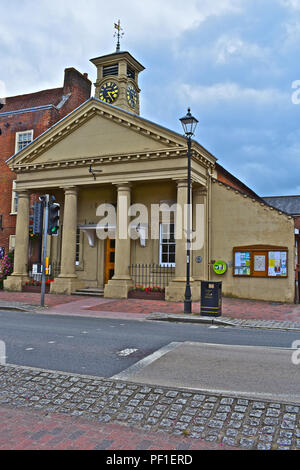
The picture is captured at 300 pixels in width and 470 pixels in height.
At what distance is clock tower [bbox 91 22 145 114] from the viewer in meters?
24.2

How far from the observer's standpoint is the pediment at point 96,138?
61.7 feet

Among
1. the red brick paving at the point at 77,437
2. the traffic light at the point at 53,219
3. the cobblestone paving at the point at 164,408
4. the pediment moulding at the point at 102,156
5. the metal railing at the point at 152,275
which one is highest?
the pediment moulding at the point at 102,156

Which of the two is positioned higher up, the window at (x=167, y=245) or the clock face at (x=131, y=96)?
the clock face at (x=131, y=96)

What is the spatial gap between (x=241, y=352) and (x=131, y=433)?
Answer: 405 centimetres

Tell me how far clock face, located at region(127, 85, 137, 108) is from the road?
16899 mm

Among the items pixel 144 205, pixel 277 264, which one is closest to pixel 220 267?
pixel 277 264

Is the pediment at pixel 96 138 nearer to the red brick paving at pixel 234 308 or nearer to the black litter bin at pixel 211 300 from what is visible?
the red brick paving at pixel 234 308

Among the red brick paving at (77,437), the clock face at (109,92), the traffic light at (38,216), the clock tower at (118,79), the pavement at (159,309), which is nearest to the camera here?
the red brick paving at (77,437)

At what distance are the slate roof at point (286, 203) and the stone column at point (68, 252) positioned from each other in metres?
24.4

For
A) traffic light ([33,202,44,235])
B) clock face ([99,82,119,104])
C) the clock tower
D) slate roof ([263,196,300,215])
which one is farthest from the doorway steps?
slate roof ([263,196,300,215])

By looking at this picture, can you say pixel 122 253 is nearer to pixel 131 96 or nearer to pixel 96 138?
pixel 96 138

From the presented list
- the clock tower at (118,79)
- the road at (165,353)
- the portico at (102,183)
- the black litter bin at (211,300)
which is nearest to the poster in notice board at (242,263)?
the portico at (102,183)
